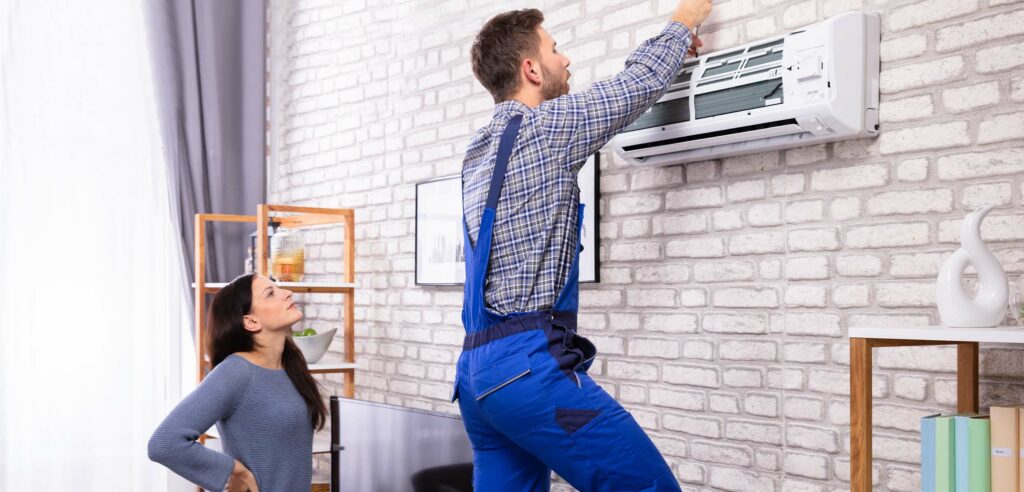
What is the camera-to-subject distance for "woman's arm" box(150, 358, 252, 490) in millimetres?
2695

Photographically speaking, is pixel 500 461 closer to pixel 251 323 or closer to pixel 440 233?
pixel 251 323

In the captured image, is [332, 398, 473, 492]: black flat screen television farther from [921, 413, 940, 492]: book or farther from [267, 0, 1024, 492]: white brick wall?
[921, 413, 940, 492]: book

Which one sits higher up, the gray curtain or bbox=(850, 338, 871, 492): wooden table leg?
the gray curtain

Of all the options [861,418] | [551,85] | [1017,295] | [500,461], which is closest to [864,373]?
[861,418]

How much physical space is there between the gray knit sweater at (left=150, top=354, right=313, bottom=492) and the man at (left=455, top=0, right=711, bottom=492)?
924 mm

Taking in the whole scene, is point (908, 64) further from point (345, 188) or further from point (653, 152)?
point (345, 188)

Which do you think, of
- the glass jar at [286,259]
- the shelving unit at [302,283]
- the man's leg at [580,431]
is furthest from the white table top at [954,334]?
the glass jar at [286,259]

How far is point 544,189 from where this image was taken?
2.04 metres

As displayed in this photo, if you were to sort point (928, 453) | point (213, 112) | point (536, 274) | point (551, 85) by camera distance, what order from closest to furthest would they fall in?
point (928, 453), point (536, 274), point (551, 85), point (213, 112)

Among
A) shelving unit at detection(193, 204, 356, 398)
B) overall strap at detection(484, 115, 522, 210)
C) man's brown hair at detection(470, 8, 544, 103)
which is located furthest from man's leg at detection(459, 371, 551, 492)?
shelving unit at detection(193, 204, 356, 398)

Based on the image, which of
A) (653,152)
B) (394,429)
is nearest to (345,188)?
(394,429)

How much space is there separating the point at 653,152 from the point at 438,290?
4.14 ft

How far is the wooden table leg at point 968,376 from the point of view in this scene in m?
1.87

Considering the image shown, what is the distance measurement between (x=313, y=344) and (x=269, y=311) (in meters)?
0.77
